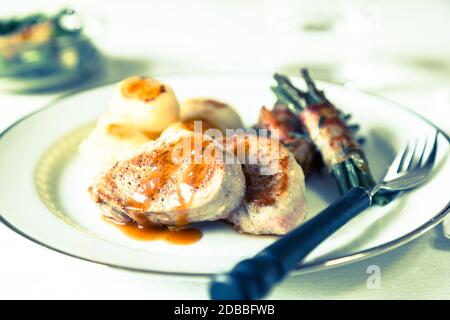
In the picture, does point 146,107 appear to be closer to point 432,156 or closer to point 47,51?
point 47,51

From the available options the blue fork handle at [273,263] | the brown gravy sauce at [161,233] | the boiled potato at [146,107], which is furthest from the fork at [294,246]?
the boiled potato at [146,107]

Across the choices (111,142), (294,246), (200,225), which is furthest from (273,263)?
(111,142)

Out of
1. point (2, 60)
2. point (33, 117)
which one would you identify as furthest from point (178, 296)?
point (2, 60)

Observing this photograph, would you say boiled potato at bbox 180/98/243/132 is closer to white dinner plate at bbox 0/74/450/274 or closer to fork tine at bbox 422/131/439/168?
white dinner plate at bbox 0/74/450/274

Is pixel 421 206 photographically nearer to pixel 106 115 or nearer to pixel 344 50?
pixel 106 115

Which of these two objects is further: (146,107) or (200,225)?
(146,107)

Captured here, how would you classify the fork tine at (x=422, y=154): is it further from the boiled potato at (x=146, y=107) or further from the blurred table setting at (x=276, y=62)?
the boiled potato at (x=146, y=107)
